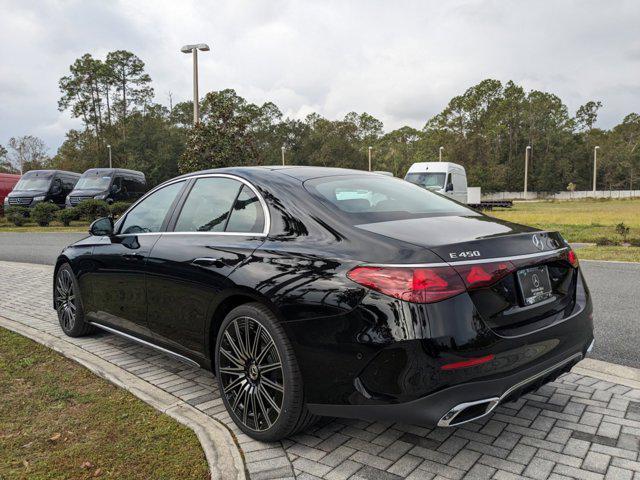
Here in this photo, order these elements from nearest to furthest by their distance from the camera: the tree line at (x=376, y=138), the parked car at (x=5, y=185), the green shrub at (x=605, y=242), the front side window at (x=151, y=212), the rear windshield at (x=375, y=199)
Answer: the rear windshield at (x=375, y=199)
the front side window at (x=151, y=212)
the green shrub at (x=605, y=242)
the parked car at (x=5, y=185)
the tree line at (x=376, y=138)

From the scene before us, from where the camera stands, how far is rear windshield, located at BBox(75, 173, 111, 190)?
23.7m

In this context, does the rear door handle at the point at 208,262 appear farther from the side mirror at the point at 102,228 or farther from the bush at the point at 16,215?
the bush at the point at 16,215

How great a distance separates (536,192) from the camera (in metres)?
86.1

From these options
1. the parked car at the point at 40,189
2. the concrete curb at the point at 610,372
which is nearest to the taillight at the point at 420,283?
the concrete curb at the point at 610,372

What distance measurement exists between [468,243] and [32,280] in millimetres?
8245

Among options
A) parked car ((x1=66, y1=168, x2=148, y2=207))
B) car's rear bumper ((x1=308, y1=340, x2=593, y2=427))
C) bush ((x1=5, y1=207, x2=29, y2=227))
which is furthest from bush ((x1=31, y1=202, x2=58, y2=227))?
car's rear bumper ((x1=308, y1=340, x2=593, y2=427))

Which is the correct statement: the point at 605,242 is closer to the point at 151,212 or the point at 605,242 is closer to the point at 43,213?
the point at 151,212

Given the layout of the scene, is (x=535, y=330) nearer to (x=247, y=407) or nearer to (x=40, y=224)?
(x=247, y=407)

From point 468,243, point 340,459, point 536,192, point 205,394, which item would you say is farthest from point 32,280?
point 536,192

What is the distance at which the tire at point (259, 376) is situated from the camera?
289cm

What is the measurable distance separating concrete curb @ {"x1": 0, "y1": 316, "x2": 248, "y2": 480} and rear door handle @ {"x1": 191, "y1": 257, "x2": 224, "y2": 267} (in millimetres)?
954

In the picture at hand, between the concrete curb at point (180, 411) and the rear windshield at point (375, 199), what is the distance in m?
1.43

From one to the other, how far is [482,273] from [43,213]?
23.4 metres

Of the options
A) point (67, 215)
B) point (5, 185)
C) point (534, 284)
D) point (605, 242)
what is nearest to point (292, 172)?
point (534, 284)
